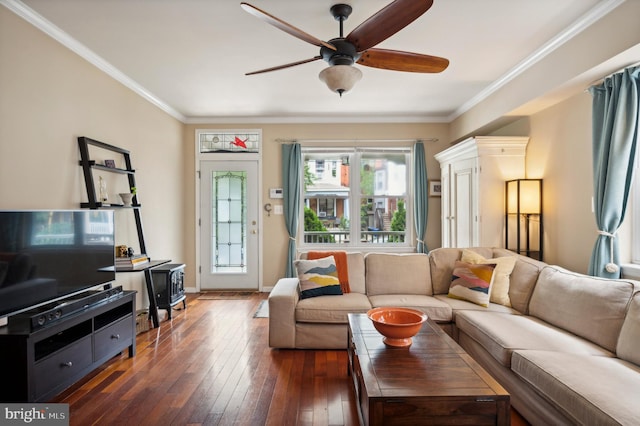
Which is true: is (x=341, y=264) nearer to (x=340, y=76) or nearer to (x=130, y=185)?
(x=340, y=76)

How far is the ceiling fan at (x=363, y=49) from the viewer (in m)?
1.79

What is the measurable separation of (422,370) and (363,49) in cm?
188

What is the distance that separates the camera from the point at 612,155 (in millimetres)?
2514

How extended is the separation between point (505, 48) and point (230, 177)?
391 centimetres

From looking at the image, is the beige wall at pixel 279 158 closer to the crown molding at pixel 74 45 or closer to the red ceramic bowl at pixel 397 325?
the crown molding at pixel 74 45

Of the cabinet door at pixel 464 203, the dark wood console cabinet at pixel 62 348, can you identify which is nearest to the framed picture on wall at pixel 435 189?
the cabinet door at pixel 464 203

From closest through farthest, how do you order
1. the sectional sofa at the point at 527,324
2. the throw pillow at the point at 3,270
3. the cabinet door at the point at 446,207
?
the sectional sofa at the point at 527,324 → the throw pillow at the point at 3,270 → the cabinet door at the point at 446,207

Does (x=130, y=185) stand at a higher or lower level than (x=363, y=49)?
lower

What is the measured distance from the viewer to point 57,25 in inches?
102

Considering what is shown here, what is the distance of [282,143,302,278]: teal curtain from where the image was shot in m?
5.15

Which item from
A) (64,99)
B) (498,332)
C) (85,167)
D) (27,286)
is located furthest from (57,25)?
(498,332)

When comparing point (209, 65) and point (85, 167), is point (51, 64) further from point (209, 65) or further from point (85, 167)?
point (209, 65)

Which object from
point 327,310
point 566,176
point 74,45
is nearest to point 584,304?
point 566,176

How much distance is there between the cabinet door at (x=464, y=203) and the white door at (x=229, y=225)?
2867 mm
